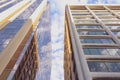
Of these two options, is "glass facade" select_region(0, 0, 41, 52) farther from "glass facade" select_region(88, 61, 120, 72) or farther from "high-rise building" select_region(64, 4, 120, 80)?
"glass facade" select_region(88, 61, 120, 72)

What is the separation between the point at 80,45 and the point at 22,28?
13.8 metres

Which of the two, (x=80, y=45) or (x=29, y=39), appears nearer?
(x=80, y=45)

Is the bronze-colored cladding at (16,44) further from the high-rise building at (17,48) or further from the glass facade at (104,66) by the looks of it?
the glass facade at (104,66)

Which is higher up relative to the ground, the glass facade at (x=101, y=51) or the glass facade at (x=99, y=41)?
the glass facade at (x=101, y=51)

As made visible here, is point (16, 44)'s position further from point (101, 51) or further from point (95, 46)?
point (101, 51)

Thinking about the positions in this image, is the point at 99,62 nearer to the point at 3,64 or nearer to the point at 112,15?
the point at 3,64

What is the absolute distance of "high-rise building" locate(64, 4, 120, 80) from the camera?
29.8 m

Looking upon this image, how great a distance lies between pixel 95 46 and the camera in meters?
37.5

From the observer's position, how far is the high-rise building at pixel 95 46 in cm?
2976

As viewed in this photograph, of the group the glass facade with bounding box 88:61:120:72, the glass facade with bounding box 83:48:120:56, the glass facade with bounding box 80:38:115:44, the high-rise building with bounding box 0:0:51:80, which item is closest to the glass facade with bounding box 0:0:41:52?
the high-rise building with bounding box 0:0:51:80

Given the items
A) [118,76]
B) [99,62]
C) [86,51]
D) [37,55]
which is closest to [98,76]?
[118,76]

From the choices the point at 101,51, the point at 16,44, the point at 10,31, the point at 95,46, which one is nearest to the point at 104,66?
the point at 101,51

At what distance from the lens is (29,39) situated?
49531 mm

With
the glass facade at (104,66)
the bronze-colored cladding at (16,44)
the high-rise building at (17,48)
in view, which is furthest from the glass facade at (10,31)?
the glass facade at (104,66)
